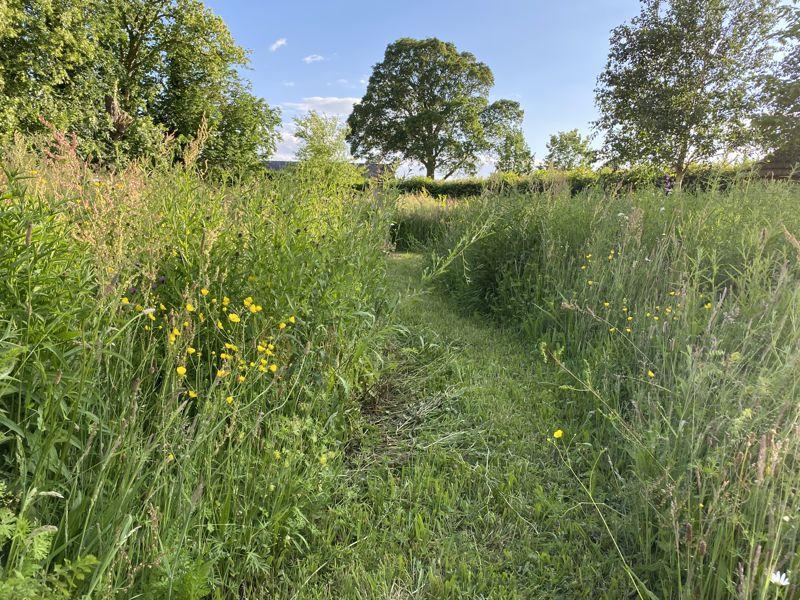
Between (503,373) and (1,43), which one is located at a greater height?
(1,43)

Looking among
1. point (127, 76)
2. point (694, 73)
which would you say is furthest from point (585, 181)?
point (127, 76)

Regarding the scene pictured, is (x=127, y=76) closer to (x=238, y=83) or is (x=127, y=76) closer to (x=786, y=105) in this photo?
(x=238, y=83)

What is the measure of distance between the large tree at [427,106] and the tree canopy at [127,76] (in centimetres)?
1026

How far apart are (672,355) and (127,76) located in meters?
18.9

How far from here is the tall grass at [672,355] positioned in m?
1.30

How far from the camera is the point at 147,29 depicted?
15.5 metres

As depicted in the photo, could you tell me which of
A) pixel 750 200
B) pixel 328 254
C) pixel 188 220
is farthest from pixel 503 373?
pixel 750 200

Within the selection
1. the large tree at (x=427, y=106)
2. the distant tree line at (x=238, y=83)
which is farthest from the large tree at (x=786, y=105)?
the large tree at (x=427, y=106)

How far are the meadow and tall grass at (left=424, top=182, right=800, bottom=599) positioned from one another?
0.08ft

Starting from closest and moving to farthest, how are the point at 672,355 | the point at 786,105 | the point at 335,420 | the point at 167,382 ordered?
the point at 167,382 < the point at 335,420 < the point at 672,355 < the point at 786,105

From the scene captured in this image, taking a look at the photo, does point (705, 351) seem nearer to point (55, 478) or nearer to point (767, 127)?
point (55, 478)

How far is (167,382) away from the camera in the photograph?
4.60ft

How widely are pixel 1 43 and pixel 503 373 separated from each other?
1530 cm

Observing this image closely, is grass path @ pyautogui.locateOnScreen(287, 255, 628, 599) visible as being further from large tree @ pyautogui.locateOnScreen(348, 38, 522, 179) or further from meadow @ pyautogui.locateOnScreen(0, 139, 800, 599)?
large tree @ pyautogui.locateOnScreen(348, 38, 522, 179)
